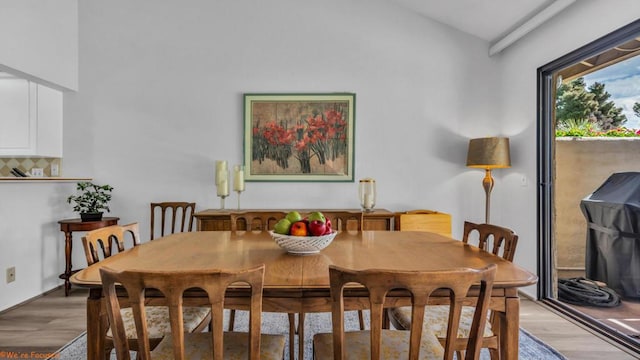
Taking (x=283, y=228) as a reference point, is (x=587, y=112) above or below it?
above

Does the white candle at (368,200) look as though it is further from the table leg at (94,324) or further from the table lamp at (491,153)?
the table leg at (94,324)

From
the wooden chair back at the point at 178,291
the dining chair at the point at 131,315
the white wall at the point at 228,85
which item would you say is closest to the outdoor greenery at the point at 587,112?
the white wall at the point at 228,85

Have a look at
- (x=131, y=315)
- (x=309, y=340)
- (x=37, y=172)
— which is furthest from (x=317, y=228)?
(x=37, y=172)

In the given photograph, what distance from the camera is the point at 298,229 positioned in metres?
1.69

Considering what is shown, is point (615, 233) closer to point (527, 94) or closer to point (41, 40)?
point (527, 94)

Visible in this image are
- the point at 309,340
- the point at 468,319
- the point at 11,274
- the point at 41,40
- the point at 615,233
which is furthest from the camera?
the point at 41,40

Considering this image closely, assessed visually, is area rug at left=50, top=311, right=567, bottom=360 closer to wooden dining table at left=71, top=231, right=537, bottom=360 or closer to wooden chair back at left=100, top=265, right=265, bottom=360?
wooden dining table at left=71, top=231, right=537, bottom=360

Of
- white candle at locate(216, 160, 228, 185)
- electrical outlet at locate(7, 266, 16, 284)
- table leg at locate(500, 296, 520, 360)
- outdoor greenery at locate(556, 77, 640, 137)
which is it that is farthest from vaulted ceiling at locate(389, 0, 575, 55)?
electrical outlet at locate(7, 266, 16, 284)

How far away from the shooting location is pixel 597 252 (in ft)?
9.40

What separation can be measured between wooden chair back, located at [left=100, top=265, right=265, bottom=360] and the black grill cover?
2664 millimetres

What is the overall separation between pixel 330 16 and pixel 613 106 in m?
2.58

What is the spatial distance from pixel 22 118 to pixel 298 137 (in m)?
2.64

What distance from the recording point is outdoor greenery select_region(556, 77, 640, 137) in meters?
2.68

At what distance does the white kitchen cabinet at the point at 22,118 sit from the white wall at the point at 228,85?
0.26 metres
